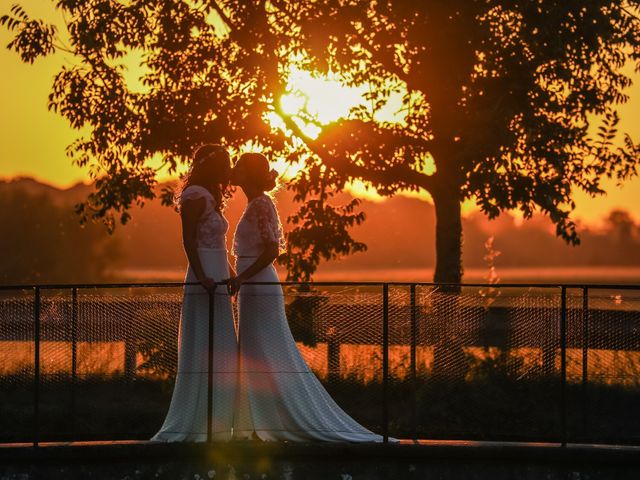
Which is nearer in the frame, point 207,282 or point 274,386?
point 207,282

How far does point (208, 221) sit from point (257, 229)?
0.39 metres

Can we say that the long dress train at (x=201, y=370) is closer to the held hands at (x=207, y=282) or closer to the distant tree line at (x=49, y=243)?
the held hands at (x=207, y=282)

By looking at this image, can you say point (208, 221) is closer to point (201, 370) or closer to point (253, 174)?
point (253, 174)

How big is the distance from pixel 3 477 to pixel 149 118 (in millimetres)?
8020

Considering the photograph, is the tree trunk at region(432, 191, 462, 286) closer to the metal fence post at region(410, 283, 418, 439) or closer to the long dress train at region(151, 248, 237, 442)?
the metal fence post at region(410, 283, 418, 439)

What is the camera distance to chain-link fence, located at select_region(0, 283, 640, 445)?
12.0 metres

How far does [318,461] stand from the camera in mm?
10586

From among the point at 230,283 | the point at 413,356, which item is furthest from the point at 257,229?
the point at 413,356

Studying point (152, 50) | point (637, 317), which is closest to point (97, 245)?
point (152, 50)

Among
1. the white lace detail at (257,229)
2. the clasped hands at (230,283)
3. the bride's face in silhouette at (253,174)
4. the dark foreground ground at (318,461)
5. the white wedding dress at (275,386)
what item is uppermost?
the bride's face in silhouette at (253,174)

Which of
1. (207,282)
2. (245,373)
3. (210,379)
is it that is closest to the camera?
(207,282)

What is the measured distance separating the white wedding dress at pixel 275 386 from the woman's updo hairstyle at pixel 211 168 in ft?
2.92

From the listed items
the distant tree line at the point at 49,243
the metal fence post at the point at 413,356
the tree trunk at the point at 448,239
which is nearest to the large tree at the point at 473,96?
the tree trunk at the point at 448,239

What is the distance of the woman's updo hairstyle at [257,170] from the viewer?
33.7ft
